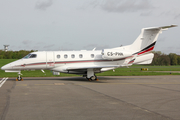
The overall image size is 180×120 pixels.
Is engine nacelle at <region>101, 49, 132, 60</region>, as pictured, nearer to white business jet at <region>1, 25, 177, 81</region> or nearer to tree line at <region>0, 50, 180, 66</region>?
white business jet at <region>1, 25, 177, 81</region>

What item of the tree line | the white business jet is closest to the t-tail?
the white business jet

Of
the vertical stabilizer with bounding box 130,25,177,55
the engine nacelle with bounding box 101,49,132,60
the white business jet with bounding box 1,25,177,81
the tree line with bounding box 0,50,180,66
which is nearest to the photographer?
the white business jet with bounding box 1,25,177,81

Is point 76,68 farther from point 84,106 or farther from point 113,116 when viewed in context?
point 113,116

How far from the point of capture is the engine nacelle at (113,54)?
78.3 feet

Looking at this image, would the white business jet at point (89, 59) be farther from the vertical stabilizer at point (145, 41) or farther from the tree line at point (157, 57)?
the tree line at point (157, 57)

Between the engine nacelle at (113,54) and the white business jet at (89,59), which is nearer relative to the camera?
the white business jet at (89,59)

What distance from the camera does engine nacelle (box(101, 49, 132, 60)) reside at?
23859 millimetres

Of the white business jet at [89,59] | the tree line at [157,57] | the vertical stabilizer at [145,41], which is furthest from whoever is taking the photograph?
the tree line at [157,57]

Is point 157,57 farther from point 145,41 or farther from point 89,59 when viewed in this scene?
point 89,59

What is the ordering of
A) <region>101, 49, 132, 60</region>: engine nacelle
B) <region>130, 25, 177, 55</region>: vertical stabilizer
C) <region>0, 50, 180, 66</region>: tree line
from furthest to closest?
<region>0, 50, 180, 66</region>: tree line → <region>130, 25, 177, 55</region>: vertical stabilizer → <region>101, 49, 132, 60</region>: engine nacelle

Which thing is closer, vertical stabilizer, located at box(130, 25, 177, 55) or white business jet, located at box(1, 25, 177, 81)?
white business jet, located at box(1, 25, 177, 81)

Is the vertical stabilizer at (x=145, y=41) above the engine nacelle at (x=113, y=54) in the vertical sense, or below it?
above

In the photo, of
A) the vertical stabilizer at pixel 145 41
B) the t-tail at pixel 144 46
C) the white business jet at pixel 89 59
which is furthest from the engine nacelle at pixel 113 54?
the vertical stabilizer at pixel 145 41

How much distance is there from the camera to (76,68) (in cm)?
2252
